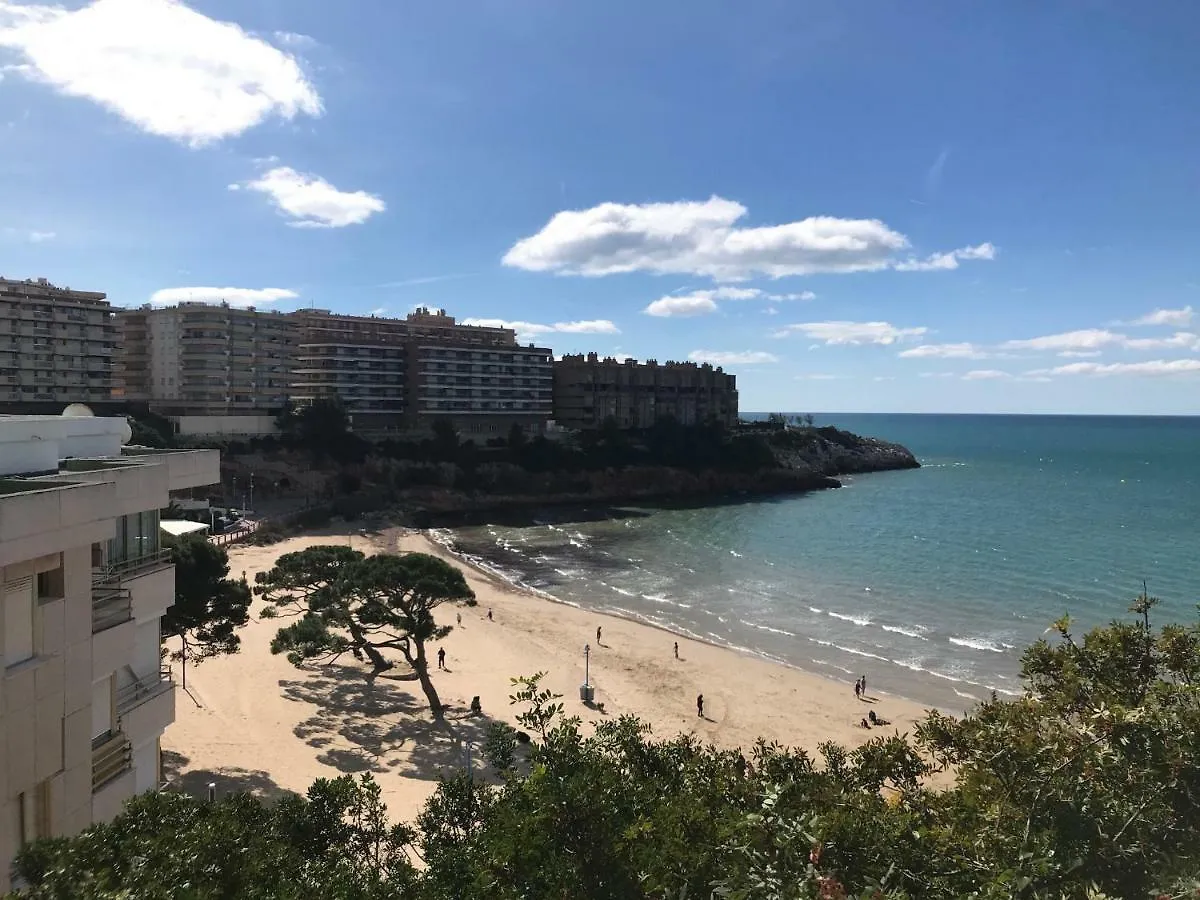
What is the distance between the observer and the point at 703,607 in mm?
40188

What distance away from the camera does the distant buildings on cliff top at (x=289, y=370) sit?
246 ft

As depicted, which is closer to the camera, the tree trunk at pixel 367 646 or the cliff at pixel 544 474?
the tree trunk at pixel 367 646

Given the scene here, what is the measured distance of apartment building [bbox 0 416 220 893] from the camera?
7.48 metres

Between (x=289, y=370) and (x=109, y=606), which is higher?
(x=289, y=370)

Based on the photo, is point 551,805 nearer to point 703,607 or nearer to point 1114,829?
point 1114,829

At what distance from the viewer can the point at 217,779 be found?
1691 cm

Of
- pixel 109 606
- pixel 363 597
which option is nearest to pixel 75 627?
pixel 109 606

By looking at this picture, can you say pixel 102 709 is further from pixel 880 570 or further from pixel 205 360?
pixel 205 360

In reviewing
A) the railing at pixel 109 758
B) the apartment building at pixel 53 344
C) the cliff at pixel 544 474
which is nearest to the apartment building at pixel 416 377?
the cliff at pixel 544 474

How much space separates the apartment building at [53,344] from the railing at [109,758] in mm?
80636

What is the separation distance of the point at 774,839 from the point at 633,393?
348 feet

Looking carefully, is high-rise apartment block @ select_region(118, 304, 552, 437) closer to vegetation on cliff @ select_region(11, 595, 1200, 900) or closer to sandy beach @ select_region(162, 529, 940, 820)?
sandy beach @ select_region(162, 529, 940, 820)

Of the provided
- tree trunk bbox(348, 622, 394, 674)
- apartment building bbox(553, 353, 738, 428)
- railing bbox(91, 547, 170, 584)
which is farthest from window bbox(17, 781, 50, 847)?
apartment building bbox(553, 353, 738, 428)

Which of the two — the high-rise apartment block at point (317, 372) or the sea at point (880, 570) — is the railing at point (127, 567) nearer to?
the sea at point (880, 570)
